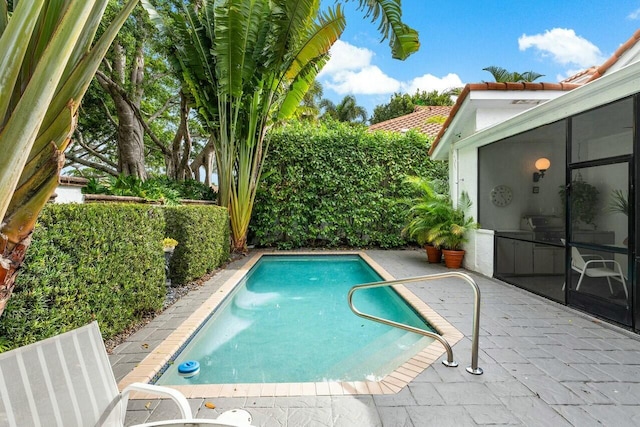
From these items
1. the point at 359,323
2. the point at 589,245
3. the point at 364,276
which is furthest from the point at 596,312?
the point at 364,276

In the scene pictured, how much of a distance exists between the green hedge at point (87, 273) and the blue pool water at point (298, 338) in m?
1.01

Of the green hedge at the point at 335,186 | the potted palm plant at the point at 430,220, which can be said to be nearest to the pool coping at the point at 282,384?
the potted palm plant at the point at 430,220

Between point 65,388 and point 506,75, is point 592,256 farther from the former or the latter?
point 506,75

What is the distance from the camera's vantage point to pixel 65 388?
1652mm

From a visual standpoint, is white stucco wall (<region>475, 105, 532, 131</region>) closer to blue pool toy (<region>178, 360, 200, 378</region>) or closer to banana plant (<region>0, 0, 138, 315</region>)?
blue pool toy (<region>178, 360, 200, 378</region>)

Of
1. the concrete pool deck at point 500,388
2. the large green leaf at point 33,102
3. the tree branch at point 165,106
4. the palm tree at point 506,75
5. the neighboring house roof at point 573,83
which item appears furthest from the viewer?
the tree branch at point 165,106

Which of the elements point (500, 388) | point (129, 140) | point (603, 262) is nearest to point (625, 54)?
point (603, 262)

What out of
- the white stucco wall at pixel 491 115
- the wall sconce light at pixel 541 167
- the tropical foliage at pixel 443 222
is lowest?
the tropical foliage at pixel 443 222

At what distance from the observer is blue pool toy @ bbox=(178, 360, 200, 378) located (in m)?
3.42

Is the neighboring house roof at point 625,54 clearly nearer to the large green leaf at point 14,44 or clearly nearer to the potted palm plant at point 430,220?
the potted palm plant at point 430,220

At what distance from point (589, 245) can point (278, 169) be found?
9.15 meters

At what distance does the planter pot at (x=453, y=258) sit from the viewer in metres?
8.37

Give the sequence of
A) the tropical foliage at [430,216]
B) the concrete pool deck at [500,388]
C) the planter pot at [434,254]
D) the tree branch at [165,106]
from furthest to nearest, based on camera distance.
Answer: the tree branch at [165,106]
the planter pot at [434,254]
the tropical foliage at [430,216]
the concrete pool deck at [500,388]

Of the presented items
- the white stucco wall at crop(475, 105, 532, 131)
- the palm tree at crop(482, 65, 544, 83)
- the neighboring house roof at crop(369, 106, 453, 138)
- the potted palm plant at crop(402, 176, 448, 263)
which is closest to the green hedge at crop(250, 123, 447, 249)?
the potted palm plant at crop(402, 176, 448, 263)
